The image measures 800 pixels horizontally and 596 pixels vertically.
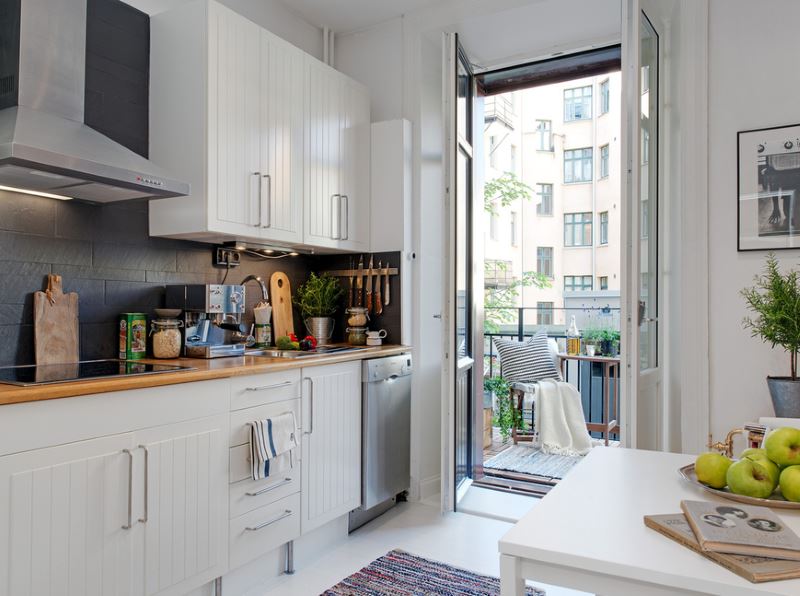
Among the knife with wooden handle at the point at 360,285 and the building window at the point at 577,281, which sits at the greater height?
the building window at the point at 577,281

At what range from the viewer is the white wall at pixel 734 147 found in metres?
2.63

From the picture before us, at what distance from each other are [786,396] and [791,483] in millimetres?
1625

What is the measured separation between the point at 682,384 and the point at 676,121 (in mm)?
1320

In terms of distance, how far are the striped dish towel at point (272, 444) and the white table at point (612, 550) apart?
4.60 feet

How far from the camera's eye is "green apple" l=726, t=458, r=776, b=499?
101 centimetres

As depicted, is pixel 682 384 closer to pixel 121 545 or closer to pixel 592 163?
pixel 121 545

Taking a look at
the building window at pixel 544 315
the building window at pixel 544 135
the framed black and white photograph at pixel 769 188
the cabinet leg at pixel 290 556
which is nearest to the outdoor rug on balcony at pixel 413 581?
the cabinet leg at pixel 290 556

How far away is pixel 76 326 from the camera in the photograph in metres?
2.30

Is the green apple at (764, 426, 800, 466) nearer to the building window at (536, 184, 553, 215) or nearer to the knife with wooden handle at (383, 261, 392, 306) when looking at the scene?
the knife with wooden handle at (383, 261, 392, 306)

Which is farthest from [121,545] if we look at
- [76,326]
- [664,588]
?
[664,588]

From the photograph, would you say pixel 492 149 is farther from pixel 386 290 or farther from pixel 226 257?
pixel 226 257

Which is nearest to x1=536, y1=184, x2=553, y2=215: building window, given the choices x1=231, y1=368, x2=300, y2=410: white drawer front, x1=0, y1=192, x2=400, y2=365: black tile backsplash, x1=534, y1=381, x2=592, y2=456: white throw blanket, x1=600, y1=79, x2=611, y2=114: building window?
x1=600, y1=79, x2=611, y2=114: building window

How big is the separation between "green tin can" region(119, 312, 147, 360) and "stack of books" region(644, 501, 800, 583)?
217 cm

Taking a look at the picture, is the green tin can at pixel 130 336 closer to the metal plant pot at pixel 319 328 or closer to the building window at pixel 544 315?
the metal plant pot at pixel 319 328
